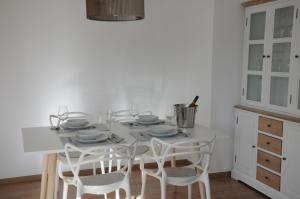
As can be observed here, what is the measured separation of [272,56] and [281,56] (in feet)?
0.33

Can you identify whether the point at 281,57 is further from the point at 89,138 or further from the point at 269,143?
the point at 89,138

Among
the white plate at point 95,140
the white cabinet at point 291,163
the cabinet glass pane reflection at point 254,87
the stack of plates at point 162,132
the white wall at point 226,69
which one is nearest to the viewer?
the white plate at point 95,140

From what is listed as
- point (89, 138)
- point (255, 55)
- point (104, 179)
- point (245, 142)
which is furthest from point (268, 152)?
point (89, 138)

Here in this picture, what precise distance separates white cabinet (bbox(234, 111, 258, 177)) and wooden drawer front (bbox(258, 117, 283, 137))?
0.29 feet

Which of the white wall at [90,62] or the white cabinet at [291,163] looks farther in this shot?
the white wall at [90,62]

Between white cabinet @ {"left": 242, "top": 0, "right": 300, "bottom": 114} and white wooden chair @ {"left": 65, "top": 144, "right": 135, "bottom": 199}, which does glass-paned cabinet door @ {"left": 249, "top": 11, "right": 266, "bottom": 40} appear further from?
white wooden chair @ {"left": 65, "top": 144, "right": 135, "bottom": 199}

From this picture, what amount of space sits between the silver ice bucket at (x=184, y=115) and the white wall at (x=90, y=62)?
1066mm

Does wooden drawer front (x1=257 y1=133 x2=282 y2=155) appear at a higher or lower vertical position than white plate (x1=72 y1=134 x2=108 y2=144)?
lower

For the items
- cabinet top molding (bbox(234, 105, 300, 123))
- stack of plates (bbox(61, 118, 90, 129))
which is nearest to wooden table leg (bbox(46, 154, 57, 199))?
stack of plates (bbox(61, 118, 90, 129))

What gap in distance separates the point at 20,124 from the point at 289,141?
2.68 m

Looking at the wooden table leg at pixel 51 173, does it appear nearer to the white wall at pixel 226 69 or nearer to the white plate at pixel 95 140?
the white plate at pixel 95 140

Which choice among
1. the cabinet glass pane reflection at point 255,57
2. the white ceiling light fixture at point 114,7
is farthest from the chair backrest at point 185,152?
the cabinet glass pane reflection at point 255,57

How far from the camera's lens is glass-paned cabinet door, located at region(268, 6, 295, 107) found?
10.2 feet

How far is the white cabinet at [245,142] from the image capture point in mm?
3488
